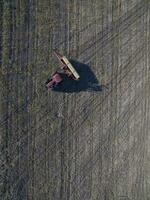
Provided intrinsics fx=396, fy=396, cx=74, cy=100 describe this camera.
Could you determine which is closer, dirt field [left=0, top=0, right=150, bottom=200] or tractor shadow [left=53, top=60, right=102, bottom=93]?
dirt field [left=0, top=0, right=150, bottom=200]

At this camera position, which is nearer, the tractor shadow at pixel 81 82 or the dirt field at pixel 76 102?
the dirt field at pixel 76 102

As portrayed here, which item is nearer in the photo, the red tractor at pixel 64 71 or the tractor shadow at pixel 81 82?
the red tractor at pixel 64 71

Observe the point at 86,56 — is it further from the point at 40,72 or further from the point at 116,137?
the point at 116,137

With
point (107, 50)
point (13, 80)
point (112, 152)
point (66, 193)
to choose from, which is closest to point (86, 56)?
point (107, 50)
